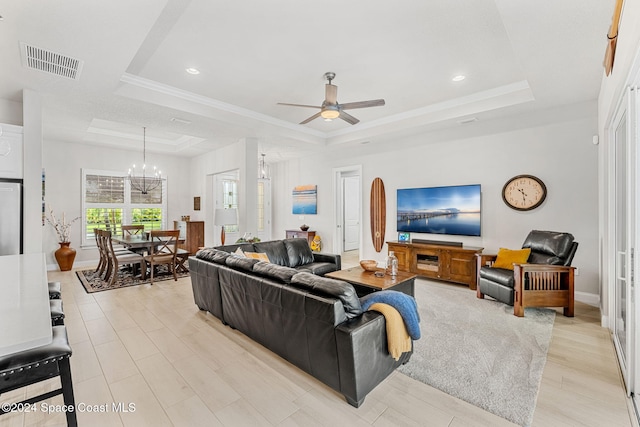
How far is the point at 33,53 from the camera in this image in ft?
9.16

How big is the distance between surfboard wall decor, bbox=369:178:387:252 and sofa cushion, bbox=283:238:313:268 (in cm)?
193

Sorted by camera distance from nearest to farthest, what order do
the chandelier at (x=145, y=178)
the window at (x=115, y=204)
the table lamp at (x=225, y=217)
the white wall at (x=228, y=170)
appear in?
the table lamp at (x=225, y=217)
the white wall at (x=228, y=170)
the window at (x=115, y=204)
the chandelier at (x=145, y=178)

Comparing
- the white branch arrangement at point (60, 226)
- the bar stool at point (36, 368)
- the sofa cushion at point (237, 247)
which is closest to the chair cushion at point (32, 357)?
the bar stool at point (36, 368)

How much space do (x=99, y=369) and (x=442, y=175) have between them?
5384mm

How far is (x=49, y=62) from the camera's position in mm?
2949

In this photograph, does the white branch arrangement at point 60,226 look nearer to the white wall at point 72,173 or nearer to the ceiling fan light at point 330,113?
the white wall at point 72,173

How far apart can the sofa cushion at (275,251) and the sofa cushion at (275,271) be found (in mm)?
1632

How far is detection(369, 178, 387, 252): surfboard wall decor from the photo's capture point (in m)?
6.19

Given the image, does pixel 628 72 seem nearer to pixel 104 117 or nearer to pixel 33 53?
pixel 33 53

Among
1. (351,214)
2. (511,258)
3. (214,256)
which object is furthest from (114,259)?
(511,258)

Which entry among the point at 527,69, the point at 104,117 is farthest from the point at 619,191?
the point at 104,117

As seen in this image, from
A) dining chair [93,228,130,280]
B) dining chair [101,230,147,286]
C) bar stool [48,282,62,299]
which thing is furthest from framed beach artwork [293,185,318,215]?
bar stool [48,282,62,299]

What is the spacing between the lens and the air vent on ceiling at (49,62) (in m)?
2.76

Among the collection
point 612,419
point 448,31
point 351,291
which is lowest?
point 612,419
